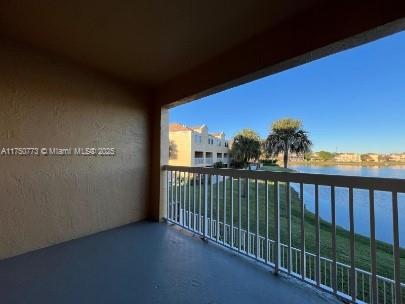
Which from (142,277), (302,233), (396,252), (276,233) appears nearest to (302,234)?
(302,233)

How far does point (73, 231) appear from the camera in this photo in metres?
2.88

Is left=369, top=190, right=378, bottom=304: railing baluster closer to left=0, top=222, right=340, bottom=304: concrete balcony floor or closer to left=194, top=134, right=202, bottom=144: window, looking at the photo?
left=0, top=222, right=340, bottom=304: concrete balcony floor

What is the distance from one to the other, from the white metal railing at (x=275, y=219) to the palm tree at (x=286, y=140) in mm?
663

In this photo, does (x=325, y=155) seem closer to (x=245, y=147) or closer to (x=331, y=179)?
(x=331, y=179)

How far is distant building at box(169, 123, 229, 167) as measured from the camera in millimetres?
3826

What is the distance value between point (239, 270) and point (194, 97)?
6.95 feet

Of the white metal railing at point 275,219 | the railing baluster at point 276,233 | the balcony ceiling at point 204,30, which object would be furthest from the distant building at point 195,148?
the railing baluster at point 276,233

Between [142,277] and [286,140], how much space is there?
96.3 inches

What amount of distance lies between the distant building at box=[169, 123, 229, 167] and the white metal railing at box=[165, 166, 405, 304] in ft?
1.59

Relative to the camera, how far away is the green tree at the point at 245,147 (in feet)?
11.3

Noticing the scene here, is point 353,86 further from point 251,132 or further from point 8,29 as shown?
point 8,29

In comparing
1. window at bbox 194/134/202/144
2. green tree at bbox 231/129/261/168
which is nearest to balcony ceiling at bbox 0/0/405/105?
green tree at bbox 231/129/261/168

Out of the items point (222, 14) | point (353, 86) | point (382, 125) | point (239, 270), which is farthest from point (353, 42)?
point (353, 86)

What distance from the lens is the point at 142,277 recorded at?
2.01m
